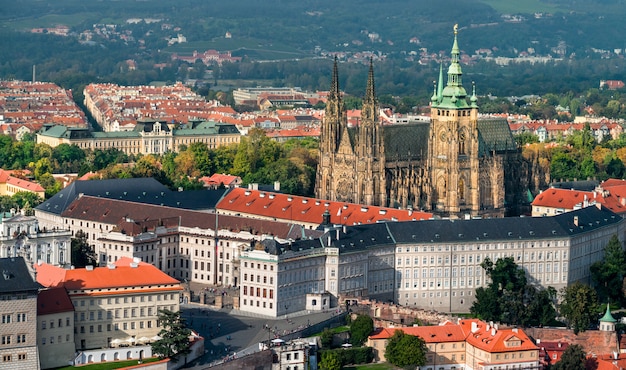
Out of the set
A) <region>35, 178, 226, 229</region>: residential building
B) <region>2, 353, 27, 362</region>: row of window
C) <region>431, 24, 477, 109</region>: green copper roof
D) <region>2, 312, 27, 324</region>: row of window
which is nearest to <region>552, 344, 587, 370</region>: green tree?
<region>2, 353, 27, 362</region>: row of window

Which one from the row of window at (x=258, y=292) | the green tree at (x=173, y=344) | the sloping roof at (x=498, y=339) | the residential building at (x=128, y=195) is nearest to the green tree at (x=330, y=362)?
the green tree at (x=173, y=344)

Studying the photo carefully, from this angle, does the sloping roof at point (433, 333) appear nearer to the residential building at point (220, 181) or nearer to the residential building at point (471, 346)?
the residential building at point (471, 346)

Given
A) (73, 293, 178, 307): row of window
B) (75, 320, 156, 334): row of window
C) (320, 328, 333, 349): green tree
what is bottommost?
(320, 328, 333, 349): green tree

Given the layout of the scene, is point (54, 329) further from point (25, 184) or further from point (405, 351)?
point (25, 184)

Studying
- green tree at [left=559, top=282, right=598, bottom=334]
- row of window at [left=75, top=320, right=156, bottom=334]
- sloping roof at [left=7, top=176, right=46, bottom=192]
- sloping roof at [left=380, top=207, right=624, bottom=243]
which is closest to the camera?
row of window at [left=75, top=320, right=156, bottom=334]

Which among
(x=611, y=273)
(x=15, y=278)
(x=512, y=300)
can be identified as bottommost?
(x=611, y=273)

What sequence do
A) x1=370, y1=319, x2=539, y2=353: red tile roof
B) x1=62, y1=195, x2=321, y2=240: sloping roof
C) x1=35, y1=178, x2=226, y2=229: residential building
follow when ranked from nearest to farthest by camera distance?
x1=370, y1=319, x2=539, y2=353: red tile roof
x1=62, y1=195, x2=321, y2=240: sloping roof
x1=35, y1=178, x2=226, y2=229: residential building

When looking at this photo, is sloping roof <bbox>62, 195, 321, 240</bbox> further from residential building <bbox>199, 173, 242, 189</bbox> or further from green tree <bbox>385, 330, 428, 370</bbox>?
residential building <bbox>199, 173, 242, 189</bbox>

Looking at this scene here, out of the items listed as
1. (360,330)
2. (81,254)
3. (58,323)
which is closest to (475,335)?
(360,330)
